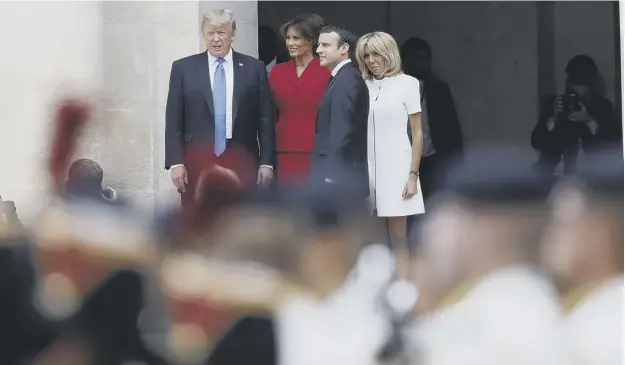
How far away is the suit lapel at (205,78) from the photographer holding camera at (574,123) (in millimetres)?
1797

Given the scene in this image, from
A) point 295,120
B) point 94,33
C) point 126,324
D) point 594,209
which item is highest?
point 94,33

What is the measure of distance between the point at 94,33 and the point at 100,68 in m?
0.20

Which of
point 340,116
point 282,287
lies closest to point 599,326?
point 282,287

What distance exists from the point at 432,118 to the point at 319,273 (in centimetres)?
106

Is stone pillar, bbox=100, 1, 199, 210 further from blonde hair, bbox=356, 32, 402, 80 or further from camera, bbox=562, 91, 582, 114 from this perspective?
camera, bbox=562, 91, 582, 114

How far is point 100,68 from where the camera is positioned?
7.34 m

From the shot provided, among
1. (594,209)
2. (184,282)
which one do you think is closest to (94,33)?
(184,282)

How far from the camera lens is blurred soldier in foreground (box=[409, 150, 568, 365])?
7316 millimetres

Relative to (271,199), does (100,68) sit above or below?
above

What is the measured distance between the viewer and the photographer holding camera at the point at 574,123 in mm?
7340

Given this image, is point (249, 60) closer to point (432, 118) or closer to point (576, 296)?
point (432, 118)

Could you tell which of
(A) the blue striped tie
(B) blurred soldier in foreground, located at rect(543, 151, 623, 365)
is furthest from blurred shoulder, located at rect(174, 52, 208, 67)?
(B) blurred soldier in foreground, located at rect(543, 151, 623, 365)

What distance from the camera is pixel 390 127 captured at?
717 centimetres

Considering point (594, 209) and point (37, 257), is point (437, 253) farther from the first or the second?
point (37, 257)
